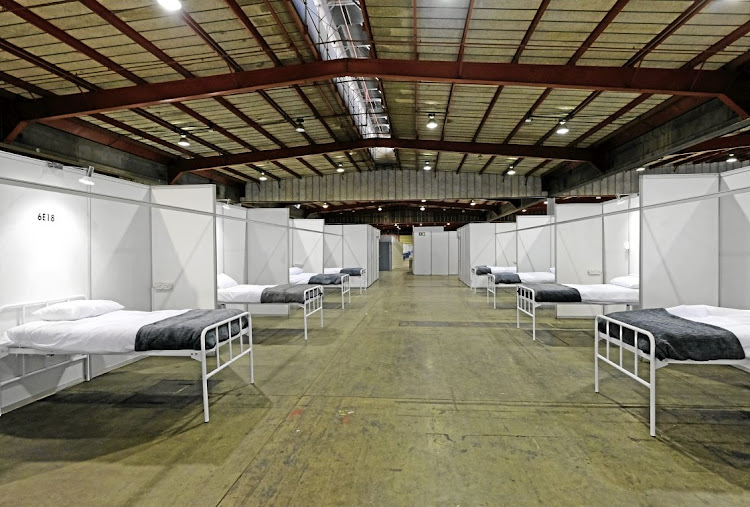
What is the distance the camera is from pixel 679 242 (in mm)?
5102

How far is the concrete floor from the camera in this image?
7.92 feet

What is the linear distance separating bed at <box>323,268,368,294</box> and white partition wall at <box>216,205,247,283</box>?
13.8ft

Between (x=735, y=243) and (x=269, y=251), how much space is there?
292 inches

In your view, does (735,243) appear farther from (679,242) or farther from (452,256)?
(452,256)

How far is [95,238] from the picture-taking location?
480 cm

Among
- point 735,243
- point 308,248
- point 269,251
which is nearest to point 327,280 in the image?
point 269,251

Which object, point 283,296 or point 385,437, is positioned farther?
point 283,296

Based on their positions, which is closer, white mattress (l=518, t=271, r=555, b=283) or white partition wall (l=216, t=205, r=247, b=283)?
white partition wall (l=216, t=205, r=247, b=283)

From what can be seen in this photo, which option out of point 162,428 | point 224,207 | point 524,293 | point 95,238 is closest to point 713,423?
point 524,293

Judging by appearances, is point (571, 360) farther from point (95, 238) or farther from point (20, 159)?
point (20, 159)

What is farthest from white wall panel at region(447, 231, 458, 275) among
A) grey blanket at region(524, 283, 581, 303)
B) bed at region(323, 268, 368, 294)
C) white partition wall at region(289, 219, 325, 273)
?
grey blanket at region(524, 283, 581, 303)

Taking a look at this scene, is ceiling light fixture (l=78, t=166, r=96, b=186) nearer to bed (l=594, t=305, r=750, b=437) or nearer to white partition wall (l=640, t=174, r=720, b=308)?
bed (l=594, t=305, r=750, b=437)

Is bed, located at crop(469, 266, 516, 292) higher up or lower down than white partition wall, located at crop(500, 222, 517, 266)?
lower down

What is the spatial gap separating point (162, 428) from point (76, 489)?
0.84 m
